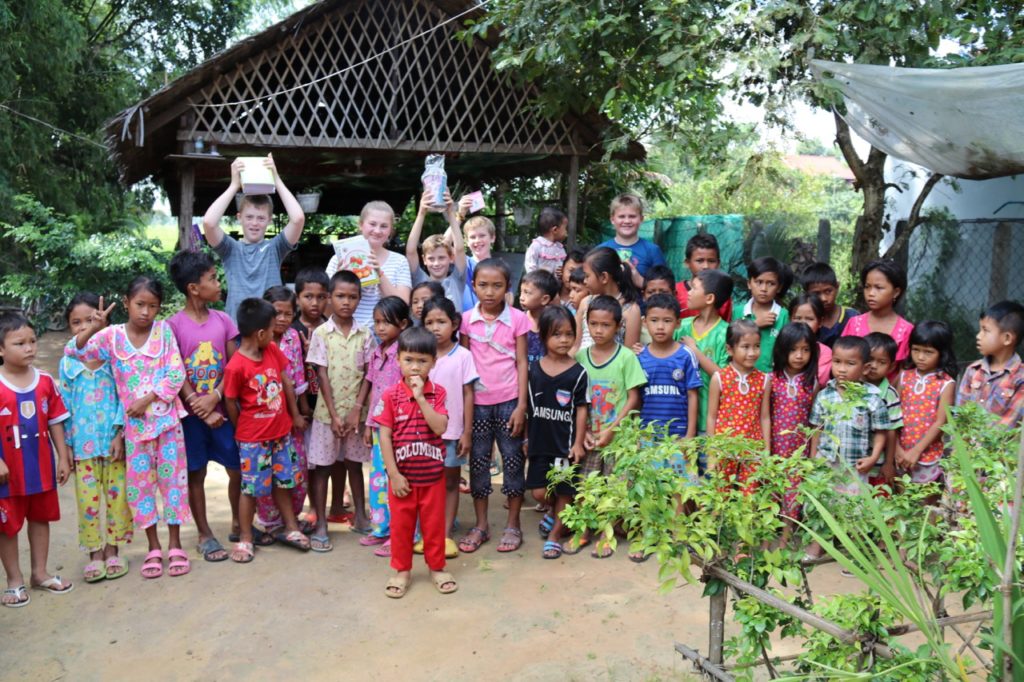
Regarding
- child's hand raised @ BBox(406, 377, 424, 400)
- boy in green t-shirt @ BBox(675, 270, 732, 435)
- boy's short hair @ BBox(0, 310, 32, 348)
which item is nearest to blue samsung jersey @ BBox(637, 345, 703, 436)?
boy in green t-shirt @ BBox(675, 270, 732, 435)

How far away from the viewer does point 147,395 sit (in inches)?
159

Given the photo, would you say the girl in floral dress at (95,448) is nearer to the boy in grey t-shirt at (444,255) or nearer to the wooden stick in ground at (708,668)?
the boy in grey t-shirt at (444,255)

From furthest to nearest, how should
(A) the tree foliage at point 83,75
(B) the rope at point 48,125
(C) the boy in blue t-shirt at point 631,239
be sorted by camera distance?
1. (A) the tree foliage at point 83,75
2. (B) the rope at point 48,125
3. (C) the boy in blue t-shirt at point 631,239

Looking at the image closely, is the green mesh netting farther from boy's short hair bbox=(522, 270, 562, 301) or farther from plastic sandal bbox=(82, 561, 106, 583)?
plastic sandal bbox=(82, 561, 106, 583)

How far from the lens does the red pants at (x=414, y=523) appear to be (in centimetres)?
397

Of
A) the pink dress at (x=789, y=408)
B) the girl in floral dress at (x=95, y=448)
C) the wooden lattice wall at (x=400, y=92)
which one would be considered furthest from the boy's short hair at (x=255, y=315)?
the wooden lattice wall at (x=400, y=92)

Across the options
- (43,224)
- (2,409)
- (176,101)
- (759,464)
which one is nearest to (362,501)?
(2,409)

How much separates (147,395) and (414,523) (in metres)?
1.35

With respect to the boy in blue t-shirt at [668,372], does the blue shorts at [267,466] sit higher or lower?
lower

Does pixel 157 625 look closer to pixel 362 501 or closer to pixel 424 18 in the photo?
pixel 362 501

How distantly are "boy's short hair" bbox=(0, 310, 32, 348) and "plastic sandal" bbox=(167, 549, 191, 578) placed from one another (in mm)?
1233

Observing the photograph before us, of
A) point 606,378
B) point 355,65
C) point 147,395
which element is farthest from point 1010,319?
point 355,65

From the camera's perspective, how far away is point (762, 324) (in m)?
4.65

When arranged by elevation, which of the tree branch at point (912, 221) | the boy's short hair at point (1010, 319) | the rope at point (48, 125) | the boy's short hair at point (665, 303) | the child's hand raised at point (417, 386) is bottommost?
the child's hand raised at point (417, 386)
